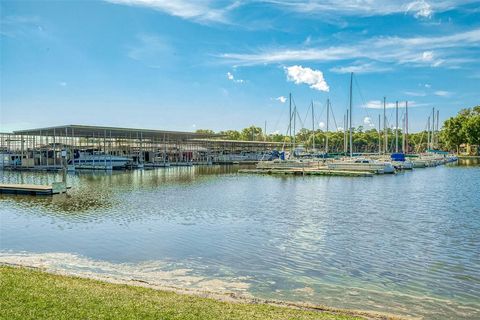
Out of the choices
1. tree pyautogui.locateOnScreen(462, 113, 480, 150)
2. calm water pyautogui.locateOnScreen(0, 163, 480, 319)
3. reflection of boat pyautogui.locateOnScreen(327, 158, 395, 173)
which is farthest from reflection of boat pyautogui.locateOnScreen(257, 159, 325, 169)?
tree pyautogui.locateOnScreen(462, 113, 480, 150)

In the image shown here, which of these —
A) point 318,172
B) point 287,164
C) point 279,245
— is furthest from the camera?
point 287,164

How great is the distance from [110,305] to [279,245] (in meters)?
11.0

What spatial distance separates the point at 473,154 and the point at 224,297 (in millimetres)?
173946

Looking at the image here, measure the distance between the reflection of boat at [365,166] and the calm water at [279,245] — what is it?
109 feet

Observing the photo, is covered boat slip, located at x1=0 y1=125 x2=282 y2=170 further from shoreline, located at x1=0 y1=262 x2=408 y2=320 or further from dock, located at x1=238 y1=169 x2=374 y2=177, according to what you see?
shoreline, located at x1=0 y1=262 x2=408 y2=320

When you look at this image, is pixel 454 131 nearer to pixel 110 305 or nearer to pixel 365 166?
pixel 365 166

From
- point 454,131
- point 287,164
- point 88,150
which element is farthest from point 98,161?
point 454,131

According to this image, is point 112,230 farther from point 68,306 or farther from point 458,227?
point 458,227

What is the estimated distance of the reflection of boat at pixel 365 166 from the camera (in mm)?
70706

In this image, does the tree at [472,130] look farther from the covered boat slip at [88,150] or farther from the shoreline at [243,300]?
the shoreline at [243,300]

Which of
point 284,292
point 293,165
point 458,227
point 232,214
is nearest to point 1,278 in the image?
point 284,292

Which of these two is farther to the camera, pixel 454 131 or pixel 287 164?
pixel 454 131

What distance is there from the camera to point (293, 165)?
79312 mm

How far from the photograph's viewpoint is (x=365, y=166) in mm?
72062
